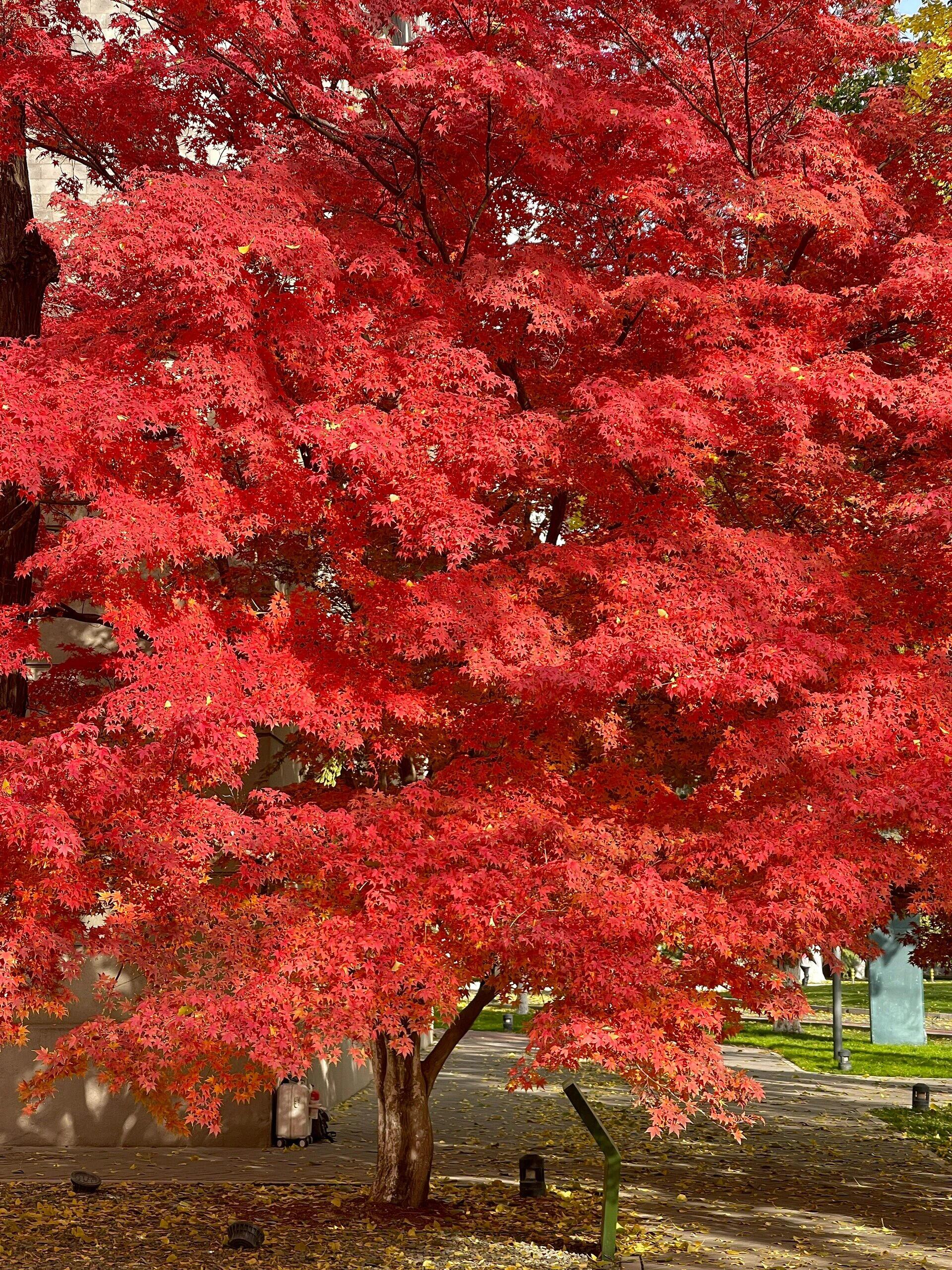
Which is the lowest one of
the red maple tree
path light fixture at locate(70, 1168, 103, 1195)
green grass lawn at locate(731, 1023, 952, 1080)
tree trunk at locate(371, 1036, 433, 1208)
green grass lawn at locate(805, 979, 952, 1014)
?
green grass lawn at locate(805, 979, 952, 1014)

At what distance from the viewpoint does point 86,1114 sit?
547 inches

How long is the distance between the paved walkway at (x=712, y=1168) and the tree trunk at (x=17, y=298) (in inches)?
241

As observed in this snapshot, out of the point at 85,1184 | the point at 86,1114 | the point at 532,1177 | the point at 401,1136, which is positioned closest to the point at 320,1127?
the point at 86,1114

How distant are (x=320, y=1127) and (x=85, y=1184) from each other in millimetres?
3938

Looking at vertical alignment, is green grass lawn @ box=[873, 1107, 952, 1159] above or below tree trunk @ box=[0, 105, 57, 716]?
below

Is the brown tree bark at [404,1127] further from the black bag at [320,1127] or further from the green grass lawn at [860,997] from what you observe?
the green grass lawn at [860,997]

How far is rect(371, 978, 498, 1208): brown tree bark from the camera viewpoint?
1062cm

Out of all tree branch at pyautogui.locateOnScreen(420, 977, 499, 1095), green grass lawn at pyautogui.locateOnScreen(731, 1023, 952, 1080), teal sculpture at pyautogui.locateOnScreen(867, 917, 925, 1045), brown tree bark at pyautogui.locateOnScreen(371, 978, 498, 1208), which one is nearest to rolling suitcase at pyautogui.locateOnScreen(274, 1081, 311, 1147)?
brown tree bark at pyautogui.locateOnScreen(371, 978, 498, 1208)

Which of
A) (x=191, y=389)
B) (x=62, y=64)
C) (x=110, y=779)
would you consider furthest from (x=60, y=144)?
(x=110, y=779)

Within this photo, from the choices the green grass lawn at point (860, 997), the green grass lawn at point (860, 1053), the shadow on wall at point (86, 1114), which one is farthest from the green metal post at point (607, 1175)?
the green grass lawn at point (860, 997)

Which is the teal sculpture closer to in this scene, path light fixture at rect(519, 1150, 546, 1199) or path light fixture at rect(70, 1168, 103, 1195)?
path light fixture at rect(519, 1150, 546, 1199)

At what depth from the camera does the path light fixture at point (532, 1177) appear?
441 inches

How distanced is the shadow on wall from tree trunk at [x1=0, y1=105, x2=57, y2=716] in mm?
5915

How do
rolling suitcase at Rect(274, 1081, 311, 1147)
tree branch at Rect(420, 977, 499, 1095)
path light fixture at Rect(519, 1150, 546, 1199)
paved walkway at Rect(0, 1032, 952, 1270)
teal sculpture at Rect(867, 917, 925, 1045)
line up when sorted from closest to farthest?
paved walkway at Rect(0, 1032, 952, 1270)
tree branch at Rect(420, 977, 499, 1095)
path light fixture at Rect(519, 1150, 546, 1199)
rolling suitcase at Rect(274, 1081, 311, 1147)
teal sculpture at Rect(867, 917, 925, 1045)
